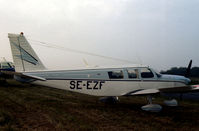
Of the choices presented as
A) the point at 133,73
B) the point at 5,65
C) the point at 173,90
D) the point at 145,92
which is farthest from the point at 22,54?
the point at 5,65

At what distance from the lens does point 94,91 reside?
8.73 metres

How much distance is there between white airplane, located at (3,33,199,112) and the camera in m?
8.34

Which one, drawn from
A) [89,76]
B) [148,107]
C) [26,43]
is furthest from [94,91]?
[26,43]

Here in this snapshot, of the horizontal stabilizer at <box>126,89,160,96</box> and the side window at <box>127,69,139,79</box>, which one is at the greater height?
the side window at <box>127,69,139,79</box>

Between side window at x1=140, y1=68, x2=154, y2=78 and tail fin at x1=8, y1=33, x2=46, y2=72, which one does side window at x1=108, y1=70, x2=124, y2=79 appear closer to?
side window at x1=140, y1=68, x2=154, y2=78

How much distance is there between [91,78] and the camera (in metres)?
8.69

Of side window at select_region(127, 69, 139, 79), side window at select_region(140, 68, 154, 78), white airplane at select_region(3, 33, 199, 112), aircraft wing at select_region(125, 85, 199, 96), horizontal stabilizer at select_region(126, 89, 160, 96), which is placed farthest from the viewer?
side window at select_region(140, 68, 154, 78)

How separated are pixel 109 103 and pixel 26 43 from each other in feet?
18.6

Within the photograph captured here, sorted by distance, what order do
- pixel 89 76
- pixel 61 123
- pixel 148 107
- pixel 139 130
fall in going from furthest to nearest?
pixel 89 76 < pixel 148 107 < pixel 61 123 < pixel 139 130

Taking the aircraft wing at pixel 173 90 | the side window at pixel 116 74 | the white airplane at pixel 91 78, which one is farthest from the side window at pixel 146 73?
the side window at pixel 116 74

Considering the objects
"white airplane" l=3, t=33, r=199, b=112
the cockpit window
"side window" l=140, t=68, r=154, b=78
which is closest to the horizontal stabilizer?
"white airplane" l=3, t=33, r=199, b=112

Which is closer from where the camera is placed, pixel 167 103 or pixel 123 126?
pixel 123 126

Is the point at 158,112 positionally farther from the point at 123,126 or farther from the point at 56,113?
the point at 56,113

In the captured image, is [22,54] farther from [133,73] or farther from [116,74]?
[133,73]
